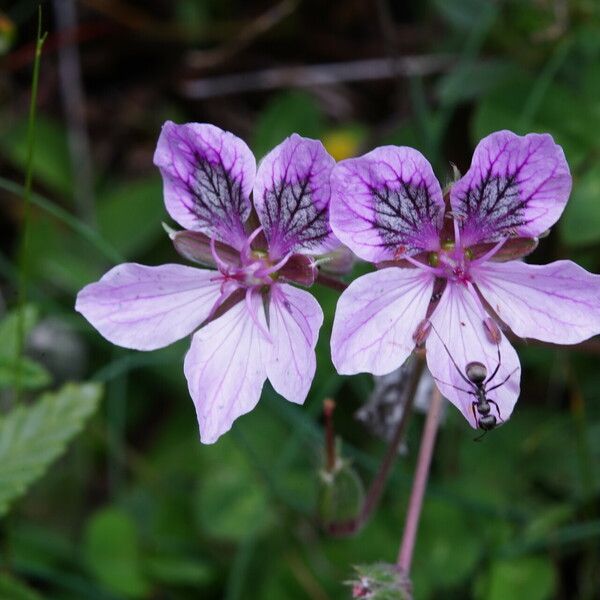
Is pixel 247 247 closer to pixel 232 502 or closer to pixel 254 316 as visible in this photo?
pixel 254 316

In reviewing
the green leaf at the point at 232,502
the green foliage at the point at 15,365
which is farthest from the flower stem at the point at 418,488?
the green foliage at the point at 15,365

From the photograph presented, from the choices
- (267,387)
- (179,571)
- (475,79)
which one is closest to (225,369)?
(267,387)

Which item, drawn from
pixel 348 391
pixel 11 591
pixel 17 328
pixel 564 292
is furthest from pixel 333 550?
pixel 564 292

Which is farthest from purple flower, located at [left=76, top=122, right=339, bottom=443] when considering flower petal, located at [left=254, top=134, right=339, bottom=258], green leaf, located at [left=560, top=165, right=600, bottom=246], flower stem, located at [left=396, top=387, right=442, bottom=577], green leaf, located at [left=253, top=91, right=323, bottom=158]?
green leaf, located at [left=253, top=91, right=323, bottom=158]

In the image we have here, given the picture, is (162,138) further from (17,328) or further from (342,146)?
(342,146)

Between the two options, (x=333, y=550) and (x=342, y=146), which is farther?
(x=342, y=146)

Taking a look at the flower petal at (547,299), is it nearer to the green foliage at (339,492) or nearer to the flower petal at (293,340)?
the flower petal at (293,340)
